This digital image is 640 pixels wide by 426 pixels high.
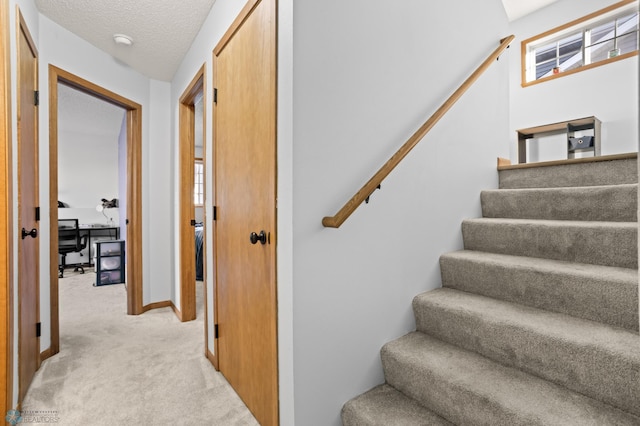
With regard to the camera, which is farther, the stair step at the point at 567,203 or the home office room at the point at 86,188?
the home office room at the point at 86,188

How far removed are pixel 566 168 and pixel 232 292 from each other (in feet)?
7.29

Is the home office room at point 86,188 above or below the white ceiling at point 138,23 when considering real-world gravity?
below

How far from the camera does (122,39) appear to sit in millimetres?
2502

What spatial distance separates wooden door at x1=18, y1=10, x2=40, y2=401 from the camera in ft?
5.50

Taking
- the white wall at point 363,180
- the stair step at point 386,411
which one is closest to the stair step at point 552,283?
the white wall at point 363,180

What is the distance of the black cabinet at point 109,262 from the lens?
14.2 ft

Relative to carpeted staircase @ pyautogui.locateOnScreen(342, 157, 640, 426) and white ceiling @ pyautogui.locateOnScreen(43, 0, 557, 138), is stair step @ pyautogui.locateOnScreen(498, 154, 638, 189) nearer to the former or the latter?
carpeted staircase @ pyautogui.locateOnScreen(342, 157, 640, 426)

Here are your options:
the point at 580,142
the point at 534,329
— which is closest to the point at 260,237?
the point at 534,329

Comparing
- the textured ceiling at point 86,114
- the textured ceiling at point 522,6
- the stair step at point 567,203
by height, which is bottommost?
the stair step at point 567,203

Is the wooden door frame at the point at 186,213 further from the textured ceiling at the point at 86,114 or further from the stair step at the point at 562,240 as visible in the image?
the stair step at the point at 562,240

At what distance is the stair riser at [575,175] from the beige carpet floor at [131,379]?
2.28 metres

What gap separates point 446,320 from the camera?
1432mm

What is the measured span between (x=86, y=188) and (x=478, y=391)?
7.13 metres

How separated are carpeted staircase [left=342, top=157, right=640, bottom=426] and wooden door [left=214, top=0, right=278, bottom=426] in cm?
52
